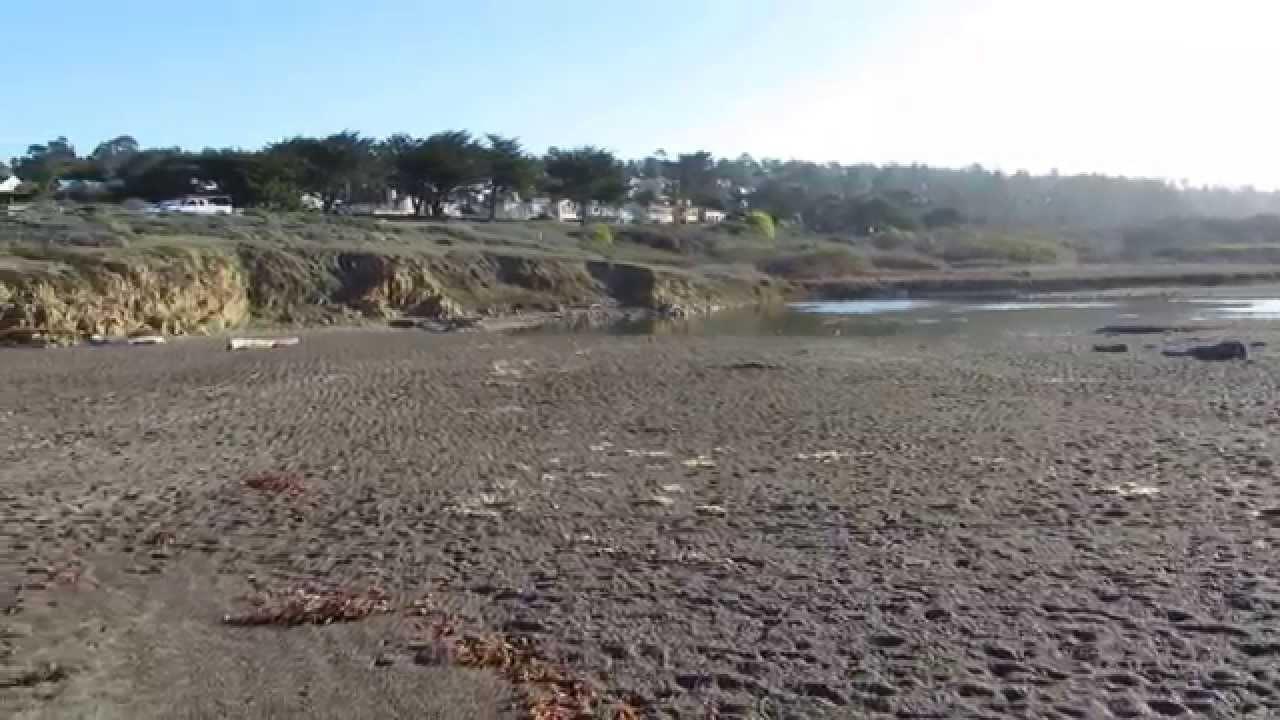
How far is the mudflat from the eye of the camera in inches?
292

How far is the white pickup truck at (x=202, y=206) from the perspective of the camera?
65.6 meters

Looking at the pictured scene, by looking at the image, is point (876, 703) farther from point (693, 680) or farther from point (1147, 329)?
point (1147, 329)

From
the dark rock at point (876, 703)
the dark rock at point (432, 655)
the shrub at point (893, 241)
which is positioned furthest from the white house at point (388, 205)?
the dark rock at point (876, 703)

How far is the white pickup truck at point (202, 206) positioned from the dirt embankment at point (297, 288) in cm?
1805

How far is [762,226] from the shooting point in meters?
106

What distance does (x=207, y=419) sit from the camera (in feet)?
62.1

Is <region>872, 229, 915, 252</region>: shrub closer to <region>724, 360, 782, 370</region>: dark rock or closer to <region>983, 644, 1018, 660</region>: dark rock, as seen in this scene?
<region>724, 360, 782, 370</region>: dark rock

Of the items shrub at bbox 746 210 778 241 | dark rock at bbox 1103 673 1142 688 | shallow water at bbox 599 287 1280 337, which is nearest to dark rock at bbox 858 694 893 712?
dark rock at bbox 1103 673 1142 688

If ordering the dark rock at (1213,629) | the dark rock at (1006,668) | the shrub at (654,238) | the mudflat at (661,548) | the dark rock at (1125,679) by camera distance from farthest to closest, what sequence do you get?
the shrub at (654,238) < the dark rock at (1213,629) < the dark rock at (1006,668) < the mudflat at (661,548) < the dark rock at (1125,679)

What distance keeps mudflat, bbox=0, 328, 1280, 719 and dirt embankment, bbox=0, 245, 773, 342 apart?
1283cm

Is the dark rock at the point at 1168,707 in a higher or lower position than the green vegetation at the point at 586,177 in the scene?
lower

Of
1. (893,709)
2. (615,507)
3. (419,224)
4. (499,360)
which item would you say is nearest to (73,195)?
(419,224)

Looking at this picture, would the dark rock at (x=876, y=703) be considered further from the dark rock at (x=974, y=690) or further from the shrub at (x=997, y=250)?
the shrub at (x=997, y=250)

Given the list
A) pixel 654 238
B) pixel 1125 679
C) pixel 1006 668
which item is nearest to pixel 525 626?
pixel 1006 668
